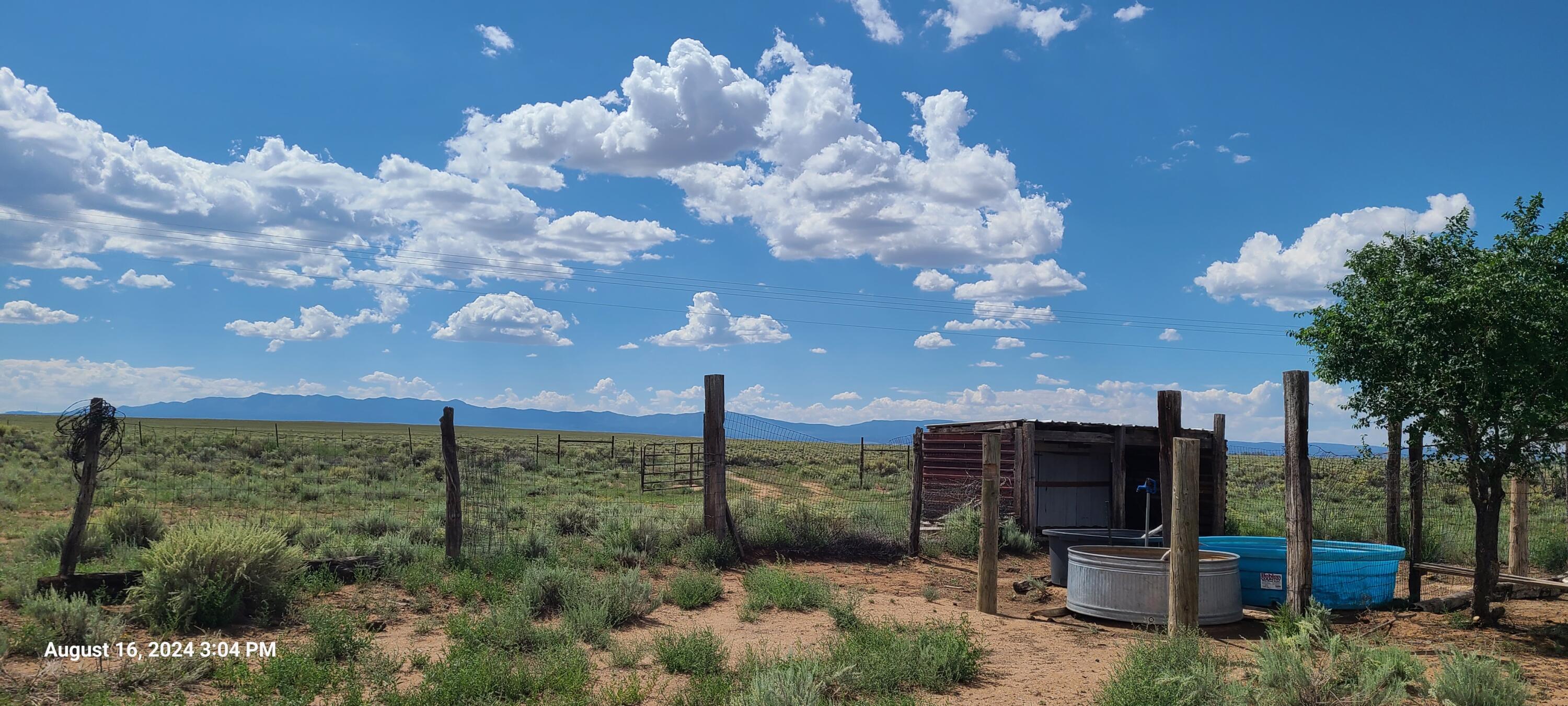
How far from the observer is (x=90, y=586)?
9.20 metres

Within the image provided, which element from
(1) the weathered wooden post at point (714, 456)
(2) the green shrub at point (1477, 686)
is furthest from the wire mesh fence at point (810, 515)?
(2) the green shrub at point (1477, 686)

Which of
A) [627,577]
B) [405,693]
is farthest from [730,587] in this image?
[405,693]

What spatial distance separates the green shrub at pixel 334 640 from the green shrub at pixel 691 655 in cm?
248

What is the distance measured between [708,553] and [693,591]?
8.78ft

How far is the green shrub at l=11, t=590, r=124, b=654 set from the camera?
764 cm

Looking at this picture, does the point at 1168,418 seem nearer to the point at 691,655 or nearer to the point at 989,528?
the point at 989,528

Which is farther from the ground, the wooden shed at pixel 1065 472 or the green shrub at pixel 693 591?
the wooden shed at pixel 1065 472

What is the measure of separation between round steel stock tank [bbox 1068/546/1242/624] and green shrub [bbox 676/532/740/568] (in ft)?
17.0

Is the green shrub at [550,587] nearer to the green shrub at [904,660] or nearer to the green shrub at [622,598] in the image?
the green shrub at [622,598]

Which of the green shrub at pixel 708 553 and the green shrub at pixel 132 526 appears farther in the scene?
the green shrub at pixel 708 553

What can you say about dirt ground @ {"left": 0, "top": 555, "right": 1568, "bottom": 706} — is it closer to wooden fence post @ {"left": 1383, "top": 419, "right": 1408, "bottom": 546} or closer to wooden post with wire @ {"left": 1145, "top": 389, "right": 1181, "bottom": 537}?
wooden fence post @ {"left": 1383, "top": 419, "right": 1408, "bottom": 546}

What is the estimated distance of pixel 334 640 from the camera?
25.4 ft

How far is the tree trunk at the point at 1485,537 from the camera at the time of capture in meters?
9.83

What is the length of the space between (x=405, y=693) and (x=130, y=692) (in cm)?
195
